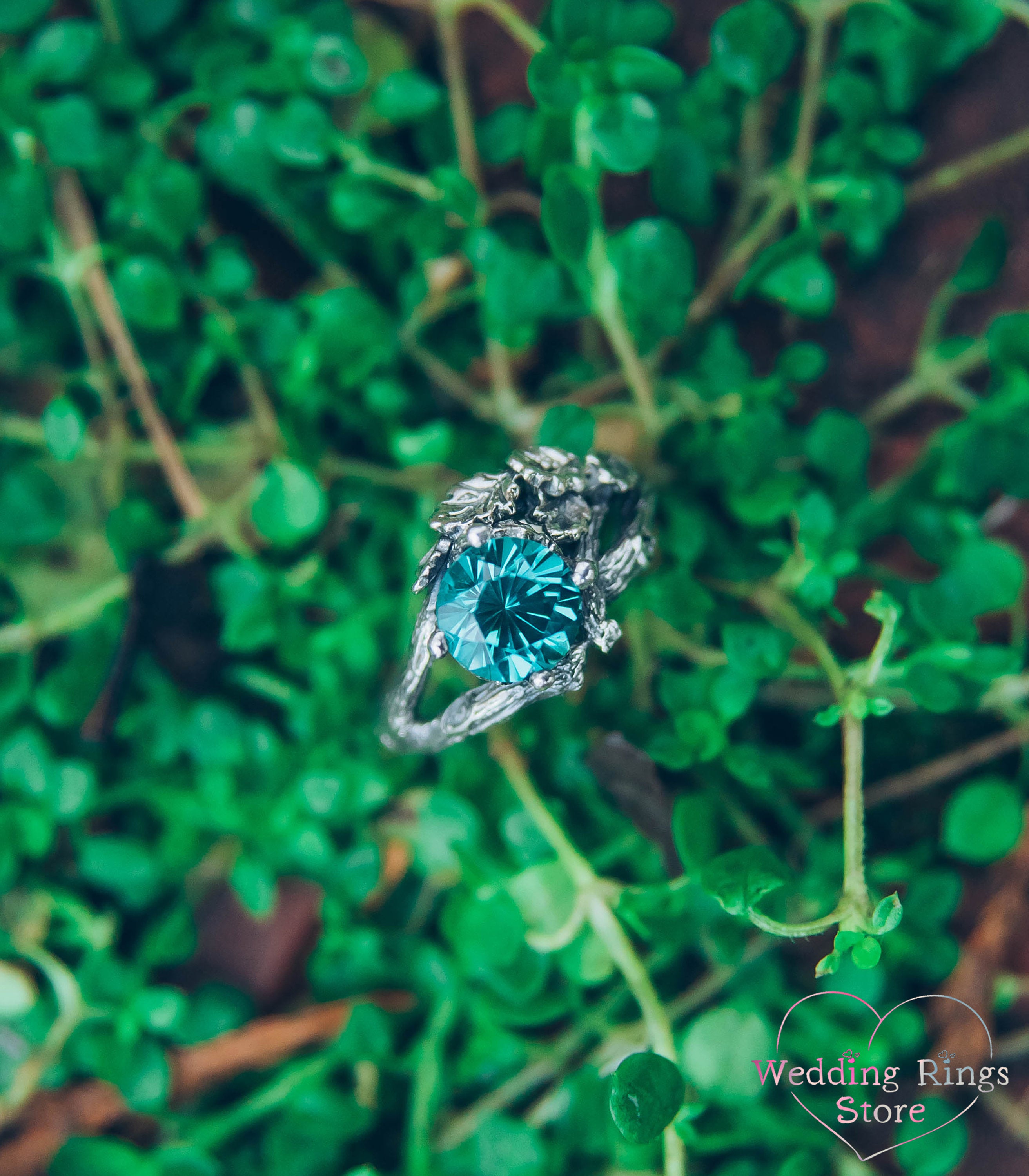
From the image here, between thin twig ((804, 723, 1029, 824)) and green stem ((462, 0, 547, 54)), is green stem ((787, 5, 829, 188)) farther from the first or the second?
thin twig ((804, 723, 1029, 824))

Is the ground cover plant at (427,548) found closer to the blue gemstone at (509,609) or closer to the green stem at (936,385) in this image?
the green stem at (936,385)

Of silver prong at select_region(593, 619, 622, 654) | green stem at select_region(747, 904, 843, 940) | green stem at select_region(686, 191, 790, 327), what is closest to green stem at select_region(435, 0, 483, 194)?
green stem at select_region(686, 191, 790, 327)

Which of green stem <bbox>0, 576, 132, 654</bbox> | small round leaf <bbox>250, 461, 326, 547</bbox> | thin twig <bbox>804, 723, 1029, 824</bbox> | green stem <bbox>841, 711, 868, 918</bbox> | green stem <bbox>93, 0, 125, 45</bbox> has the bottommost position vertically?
thin twig <bbox>804, 723, 1029, 824</bbox>

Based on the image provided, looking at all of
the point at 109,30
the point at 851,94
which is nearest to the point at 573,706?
the point at 851,94

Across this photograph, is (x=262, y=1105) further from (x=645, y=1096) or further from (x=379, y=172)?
(x=379, y=172)

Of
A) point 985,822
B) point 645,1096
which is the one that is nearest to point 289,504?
point 645,1096

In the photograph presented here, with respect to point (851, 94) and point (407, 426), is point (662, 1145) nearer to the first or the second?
point (407, 426)
